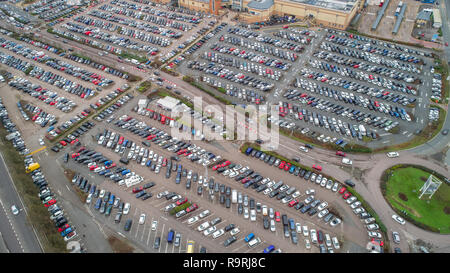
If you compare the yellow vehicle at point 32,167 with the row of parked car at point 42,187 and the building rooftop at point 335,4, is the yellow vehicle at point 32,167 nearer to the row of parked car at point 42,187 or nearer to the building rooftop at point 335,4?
the row of parked car at point 42,187

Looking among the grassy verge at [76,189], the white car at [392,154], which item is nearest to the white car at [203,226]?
the grassy verge at [76,189]

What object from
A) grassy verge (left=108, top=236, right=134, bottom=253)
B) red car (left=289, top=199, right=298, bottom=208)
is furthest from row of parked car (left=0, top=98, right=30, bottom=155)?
red car (left=289, top=199, right=298, bottom=208)

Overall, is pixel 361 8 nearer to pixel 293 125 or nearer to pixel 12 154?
pixel 293 125

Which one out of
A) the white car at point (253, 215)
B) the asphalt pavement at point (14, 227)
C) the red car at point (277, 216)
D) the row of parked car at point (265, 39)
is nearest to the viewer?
the asphalt pavement at point (14, 227)

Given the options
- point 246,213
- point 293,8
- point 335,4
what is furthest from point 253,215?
point 335,4

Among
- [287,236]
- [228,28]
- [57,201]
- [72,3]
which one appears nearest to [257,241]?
[287,236]
